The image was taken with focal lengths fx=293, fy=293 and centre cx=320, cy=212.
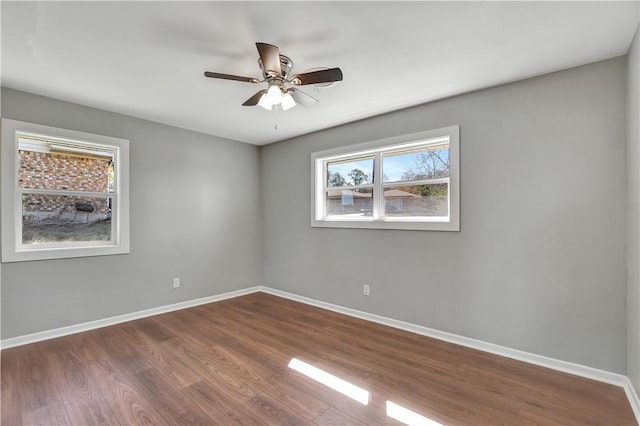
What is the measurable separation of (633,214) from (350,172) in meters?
2.75

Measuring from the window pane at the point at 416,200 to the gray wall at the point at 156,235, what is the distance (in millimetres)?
2465

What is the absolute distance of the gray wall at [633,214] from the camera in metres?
1.92

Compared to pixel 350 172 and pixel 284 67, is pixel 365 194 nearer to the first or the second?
pixel 350 172

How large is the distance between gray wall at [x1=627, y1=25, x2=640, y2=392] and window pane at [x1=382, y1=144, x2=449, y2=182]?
136 cm

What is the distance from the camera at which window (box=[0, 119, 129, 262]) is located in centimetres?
285

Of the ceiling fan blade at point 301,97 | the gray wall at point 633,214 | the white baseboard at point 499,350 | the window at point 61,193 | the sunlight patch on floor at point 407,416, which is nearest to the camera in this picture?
the sunlight patch on floor at point 407,416

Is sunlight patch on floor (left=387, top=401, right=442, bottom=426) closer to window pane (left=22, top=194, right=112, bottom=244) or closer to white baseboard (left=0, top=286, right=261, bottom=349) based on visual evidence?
white baseboard (left=0, top=286, right=261, bottom=349)

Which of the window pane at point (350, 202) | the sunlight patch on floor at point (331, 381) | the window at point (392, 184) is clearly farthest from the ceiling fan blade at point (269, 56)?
the sunlight patch on floor at point (331, 381)

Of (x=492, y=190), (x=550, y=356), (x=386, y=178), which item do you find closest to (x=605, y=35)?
(x=492, y=190)

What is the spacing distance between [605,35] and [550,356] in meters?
2.46

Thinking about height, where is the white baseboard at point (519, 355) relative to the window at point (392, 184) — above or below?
below

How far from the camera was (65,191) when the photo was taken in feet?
10.5

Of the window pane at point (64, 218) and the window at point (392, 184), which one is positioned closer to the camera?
the window pane at point (64, 218)

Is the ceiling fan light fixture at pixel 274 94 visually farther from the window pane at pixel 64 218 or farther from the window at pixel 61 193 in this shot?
the window pane at pixel 64 218
